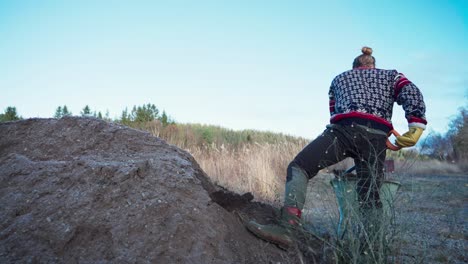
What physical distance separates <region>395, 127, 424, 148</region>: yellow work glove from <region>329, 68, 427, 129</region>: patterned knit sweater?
0.05 meters

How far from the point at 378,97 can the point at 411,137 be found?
0.42 meters

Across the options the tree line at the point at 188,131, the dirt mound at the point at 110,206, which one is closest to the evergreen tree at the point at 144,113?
the tree line at the point at 188,131

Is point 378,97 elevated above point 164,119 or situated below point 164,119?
below

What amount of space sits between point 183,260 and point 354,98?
197 centimetres

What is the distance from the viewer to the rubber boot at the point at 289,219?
249cm

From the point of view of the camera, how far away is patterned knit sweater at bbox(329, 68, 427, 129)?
2.95 meters

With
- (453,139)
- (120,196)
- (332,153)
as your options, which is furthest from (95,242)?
(453,139)

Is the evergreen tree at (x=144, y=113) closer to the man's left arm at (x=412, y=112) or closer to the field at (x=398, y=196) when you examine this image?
the field at (x=398, y=196)

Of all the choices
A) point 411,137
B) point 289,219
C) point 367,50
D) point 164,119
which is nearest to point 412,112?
point 411,137

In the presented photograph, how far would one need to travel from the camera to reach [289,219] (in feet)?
8.73

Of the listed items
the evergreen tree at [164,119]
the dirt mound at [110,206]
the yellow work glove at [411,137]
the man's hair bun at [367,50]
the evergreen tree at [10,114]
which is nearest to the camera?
→ the dirt mound at [110,206]

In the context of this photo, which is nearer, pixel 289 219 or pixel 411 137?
pixel 289 219

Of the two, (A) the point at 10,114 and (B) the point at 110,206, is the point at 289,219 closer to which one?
(B) the point at 110,206

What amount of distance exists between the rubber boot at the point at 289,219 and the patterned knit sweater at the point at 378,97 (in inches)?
27.0
